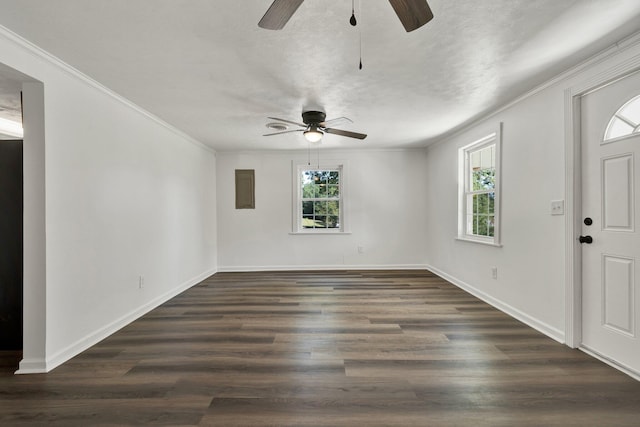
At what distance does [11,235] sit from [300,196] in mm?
4084

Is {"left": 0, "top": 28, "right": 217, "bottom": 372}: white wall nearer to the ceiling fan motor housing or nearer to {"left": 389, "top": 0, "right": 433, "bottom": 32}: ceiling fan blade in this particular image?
the ceiling fan motor housing

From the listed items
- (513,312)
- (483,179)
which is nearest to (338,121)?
(483,179)

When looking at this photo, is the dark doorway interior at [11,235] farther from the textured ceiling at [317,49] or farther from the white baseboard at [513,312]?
the white baseboard at [513,312]

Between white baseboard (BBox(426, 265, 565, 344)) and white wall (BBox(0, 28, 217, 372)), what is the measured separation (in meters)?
4.10

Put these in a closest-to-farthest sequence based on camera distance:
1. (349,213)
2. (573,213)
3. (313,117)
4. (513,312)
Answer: (573,213)
(513,312)
(313,117)
(349,213)

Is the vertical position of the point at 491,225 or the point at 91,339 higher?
the point at 491,225

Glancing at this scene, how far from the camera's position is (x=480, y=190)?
416cm

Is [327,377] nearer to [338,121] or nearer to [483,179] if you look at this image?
[338,121]

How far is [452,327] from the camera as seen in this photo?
299 centimetres

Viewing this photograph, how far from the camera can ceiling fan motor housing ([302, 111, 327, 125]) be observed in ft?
11.1

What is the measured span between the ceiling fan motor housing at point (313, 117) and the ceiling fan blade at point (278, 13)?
2.00 metres

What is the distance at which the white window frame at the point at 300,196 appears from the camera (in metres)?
5.80

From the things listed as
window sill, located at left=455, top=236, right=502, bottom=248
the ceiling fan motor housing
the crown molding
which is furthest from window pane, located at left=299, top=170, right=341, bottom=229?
the crown molding

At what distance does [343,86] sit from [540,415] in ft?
9.10
